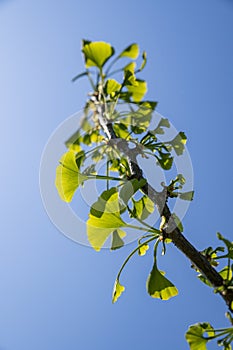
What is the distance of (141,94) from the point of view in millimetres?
1819

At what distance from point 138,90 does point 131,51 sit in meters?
0.29

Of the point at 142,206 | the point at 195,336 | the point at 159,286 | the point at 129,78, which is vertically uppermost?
the point at 129,78

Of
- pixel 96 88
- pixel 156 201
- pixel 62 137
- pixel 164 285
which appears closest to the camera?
pixel 156 201

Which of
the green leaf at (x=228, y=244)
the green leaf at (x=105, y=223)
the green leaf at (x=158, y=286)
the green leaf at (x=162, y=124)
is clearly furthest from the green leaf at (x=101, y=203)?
the green leaf at (x=162, y=124)

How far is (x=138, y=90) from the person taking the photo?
5.91 ft

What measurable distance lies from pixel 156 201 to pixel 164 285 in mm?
341

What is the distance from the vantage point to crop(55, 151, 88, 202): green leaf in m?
1.52

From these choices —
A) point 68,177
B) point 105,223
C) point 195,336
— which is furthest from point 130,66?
point 195,336

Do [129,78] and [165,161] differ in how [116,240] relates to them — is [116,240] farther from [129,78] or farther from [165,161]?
[129,78]

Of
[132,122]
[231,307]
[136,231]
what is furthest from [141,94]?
[231,307]

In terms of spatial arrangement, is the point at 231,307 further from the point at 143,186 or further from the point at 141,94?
the point at 141,94

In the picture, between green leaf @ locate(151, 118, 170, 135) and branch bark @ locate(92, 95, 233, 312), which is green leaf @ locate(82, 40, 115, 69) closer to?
branch bark @ locate(92, 95, 233, 312)

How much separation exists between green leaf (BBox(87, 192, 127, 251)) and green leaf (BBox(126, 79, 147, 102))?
0.66 meters

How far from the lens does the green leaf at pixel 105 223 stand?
4.43ft
